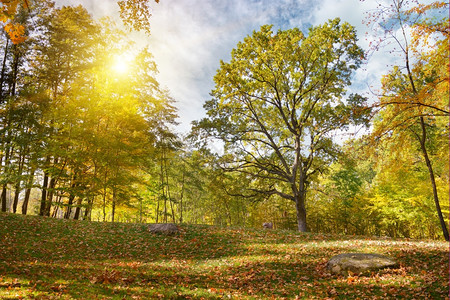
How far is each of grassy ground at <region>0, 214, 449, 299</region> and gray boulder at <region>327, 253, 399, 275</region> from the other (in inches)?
12.6

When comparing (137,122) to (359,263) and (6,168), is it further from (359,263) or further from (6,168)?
(359,263)

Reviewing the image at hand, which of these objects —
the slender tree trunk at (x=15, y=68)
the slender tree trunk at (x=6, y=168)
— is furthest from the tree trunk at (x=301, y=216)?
the slender tree trunk at (x=15, y=68)

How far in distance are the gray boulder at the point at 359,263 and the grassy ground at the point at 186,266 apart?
32 cm

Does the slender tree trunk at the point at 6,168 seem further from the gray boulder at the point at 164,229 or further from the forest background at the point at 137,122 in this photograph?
the gray boulder at the point at 164,229

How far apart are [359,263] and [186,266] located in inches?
270

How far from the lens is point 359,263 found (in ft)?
29.7

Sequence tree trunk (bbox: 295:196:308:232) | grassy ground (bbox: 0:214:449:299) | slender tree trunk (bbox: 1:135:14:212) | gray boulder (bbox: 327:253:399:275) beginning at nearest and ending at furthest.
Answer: grassy ground (bbox: 0:214:449:299) < gray boulder (bbox: 327:253:399:275) < slender tree trunk (bbox: 1:135:14:212) < tree trunk (bbox: 295:196:308:232)

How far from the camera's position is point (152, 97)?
2569 cm

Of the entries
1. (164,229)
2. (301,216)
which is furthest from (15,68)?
(301,216)

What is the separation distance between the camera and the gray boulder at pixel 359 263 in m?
8.84

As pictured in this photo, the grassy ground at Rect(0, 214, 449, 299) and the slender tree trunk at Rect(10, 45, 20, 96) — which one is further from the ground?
the slender tree trunk at Rect(10, 45, 20, 96)

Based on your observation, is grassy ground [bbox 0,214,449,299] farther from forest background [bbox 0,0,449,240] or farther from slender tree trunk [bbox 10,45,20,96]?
Result: slender tree trunk [bbox 10,45,20,96]

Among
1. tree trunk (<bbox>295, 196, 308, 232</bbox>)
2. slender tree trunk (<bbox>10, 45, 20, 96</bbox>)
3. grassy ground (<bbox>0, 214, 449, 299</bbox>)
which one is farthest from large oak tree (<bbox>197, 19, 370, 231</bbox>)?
slender tree trunk (<bbox>10, 45, 20, 96</bbox>)

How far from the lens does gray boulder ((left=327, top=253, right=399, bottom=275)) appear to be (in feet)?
29.0
